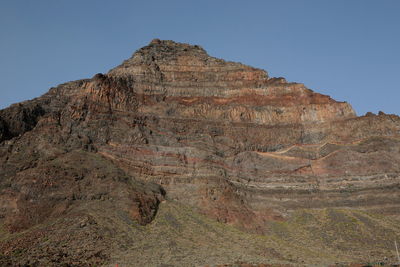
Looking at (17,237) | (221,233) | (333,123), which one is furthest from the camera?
(333,123)

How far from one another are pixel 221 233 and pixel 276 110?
99.2ft

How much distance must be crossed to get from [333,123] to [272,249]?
2977 cm

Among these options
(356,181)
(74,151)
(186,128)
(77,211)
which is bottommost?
(77,211)

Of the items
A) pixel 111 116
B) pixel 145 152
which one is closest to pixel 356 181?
pixel 145 152

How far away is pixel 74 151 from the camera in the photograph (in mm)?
49312

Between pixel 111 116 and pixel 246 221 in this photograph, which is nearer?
pixel 246 221

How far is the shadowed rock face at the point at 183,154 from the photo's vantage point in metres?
42.7

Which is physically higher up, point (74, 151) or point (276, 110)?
point (276, 110)

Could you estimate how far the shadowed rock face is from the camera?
42.7 metres

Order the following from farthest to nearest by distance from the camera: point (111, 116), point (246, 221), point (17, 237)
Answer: point (111, 116) → point (246, 221) → point (17, 237)

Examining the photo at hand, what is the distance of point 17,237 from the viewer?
35.9 metres

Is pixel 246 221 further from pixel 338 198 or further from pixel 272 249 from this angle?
pixel 338 198

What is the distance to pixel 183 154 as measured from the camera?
181 feet

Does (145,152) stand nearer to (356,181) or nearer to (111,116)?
(111,116)
